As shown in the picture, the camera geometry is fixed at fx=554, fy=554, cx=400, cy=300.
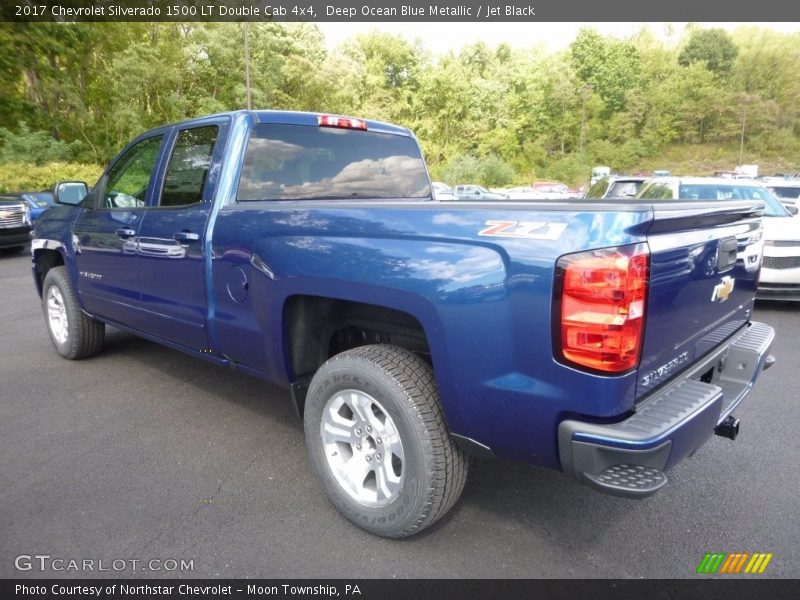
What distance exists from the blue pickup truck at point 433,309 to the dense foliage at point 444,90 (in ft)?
59.9

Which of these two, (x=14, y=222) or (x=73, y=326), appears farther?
(x=14, y=222)

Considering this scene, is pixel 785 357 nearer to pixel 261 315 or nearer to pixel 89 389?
pixel 261 315

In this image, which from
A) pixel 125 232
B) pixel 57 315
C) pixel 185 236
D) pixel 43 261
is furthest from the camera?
pixel 43 261

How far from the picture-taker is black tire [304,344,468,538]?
2.25 meters

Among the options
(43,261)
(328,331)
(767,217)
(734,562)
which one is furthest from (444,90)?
(734,562)

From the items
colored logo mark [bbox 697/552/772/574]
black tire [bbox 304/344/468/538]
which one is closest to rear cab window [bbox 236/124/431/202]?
black tire [bbox 304/344/468/538]

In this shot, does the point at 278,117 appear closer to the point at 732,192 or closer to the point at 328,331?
the point at 328,331

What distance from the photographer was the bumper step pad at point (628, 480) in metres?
1.91

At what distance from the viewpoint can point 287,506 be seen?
9.08ft

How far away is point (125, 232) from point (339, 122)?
5.43 ft

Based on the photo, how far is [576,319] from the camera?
1.87 m

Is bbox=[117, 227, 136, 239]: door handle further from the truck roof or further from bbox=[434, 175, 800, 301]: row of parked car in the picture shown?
bbox=[434, 175, 800, 301]: row of parked car

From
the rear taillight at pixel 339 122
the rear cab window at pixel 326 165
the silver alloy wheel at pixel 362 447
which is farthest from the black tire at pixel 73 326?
the silver alloy wheel at pixel 362 447

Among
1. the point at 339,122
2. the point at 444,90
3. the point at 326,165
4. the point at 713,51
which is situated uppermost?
the point at 713,51
